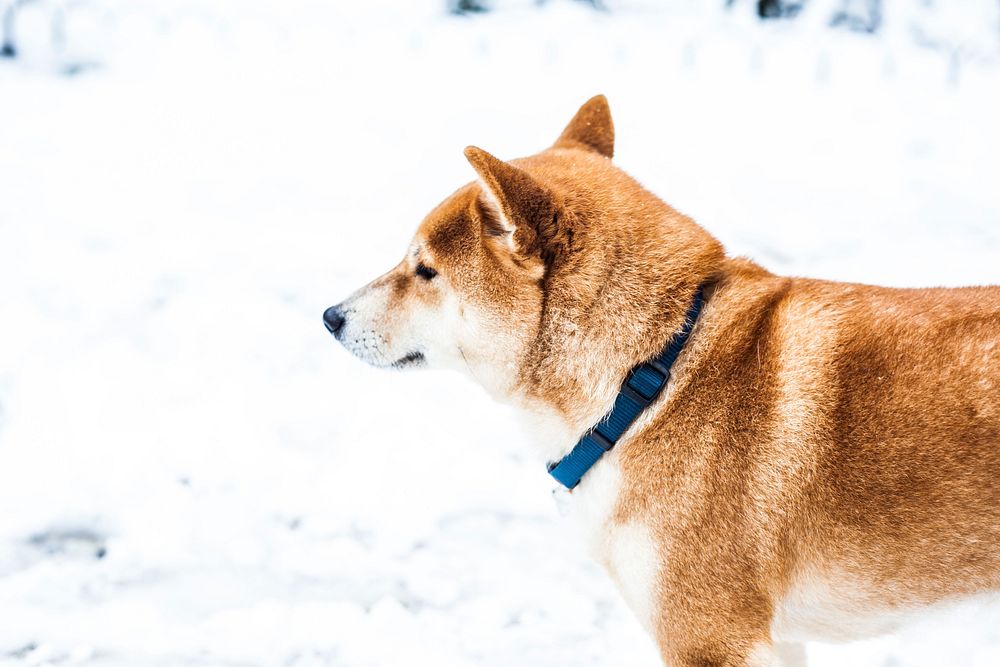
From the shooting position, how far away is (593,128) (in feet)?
10.5

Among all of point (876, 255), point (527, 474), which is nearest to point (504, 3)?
point (876, 255)

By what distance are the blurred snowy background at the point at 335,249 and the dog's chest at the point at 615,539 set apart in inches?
29.3

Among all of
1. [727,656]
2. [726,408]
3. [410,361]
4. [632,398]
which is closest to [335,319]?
[410,361]

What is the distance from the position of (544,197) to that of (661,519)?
88 centimetres

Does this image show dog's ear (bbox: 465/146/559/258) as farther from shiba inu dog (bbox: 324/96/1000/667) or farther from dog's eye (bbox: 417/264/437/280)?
dog's eye (bbox: 417/264/437/280)

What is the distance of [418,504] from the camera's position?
3744 millimetres

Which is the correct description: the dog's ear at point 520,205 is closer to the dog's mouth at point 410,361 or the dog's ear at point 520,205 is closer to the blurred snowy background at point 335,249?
the dog's mouth at point 410,361

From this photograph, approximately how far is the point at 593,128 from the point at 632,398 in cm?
112

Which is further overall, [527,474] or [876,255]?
[876,255]

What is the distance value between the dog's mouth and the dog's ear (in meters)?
0.53

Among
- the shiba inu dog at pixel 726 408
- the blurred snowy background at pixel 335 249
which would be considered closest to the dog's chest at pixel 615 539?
the shiba inu dog at pixel 726 408

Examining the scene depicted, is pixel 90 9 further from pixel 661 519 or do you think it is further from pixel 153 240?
pixel 661 519

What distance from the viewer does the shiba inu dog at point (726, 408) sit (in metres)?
2.24

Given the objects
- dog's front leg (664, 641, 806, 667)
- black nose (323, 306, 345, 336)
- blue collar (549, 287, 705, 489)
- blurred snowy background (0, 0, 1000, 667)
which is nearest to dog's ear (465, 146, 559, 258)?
blue collar (549, 287, 705, 489)
